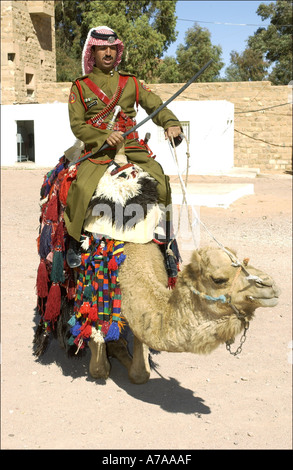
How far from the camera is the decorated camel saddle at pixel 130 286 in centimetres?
295

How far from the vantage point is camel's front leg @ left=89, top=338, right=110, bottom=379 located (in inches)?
185

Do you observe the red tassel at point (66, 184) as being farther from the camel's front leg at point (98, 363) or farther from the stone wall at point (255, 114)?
the stone wall at point (255, 114)

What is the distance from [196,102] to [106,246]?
1826 centimetres

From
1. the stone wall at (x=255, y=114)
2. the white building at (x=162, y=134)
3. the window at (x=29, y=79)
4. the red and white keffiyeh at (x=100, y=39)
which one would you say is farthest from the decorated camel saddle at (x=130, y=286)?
the window at (x=29, y=79)

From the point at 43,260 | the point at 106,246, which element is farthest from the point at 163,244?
the point at 43,260

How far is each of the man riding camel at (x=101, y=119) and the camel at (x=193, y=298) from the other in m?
0.55

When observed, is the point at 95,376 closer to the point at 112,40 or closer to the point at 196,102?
the point at 112,40

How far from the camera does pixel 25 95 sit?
85.7ft

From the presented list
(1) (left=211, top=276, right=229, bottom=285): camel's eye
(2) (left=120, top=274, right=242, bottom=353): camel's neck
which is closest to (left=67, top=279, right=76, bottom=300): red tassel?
(2) (left=120, top=274, right=242, bottom=353): camel's neck

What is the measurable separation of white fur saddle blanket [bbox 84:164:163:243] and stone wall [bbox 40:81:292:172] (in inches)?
773

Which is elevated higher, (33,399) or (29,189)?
(29,189)

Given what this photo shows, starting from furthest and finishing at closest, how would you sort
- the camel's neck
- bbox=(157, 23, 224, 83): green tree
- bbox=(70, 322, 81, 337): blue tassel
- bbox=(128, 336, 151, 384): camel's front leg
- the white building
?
bbox=(157, 23, 224, 83): green tree < the white building < bbox=(128, 336, 151, 384): camel's front leg < bbox=(70, 322, 81, 337): blue tassel < the camel's neck

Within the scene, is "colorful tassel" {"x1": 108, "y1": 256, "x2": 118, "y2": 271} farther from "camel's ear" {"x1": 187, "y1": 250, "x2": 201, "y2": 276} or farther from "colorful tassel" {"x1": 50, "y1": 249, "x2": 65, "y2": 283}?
"camel's ear" {"x1": 187, "y1": 250, "x2": 201, "y2": 276}

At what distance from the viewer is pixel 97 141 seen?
411 cm
